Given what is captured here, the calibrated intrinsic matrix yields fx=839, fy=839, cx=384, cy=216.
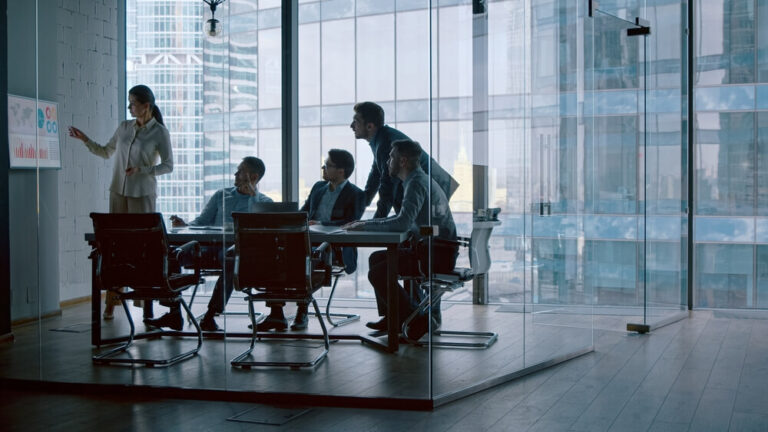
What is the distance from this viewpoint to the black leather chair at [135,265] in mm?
4695

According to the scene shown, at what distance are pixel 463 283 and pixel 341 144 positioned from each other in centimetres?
104

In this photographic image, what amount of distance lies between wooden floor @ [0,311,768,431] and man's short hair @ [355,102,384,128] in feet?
4.87

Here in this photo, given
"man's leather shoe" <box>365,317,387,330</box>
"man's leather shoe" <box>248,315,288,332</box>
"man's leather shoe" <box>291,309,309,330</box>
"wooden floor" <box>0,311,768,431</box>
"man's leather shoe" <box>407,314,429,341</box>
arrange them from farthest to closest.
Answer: "man's leather shoe" <box>291,309,309,330</box>, "man's leather shoe" <box>248,315,288,332</box>, "man's leather shoe" <box>365,317,387,330</box>, "man's leather shoe" <box>407,314,429,341</box>, "wooden floor" <box>0,311,768,431</box>

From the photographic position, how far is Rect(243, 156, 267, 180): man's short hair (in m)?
4.46

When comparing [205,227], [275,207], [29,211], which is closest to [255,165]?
[275,207]

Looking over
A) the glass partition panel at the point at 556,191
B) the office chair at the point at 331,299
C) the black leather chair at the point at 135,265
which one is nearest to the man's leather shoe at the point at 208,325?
the black leather chair at the point at 135,265

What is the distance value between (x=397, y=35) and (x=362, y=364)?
1830 mm

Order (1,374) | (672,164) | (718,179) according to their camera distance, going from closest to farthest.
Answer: (1,374) → (672,164) → (718,179)

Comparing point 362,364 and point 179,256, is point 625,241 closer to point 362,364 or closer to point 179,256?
point 362,364

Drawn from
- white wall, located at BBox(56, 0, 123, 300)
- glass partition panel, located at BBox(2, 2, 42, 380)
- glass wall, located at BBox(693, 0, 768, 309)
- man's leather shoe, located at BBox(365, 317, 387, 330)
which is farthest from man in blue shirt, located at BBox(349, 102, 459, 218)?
glass wall, located at BBox(693, 0, 768, 309)

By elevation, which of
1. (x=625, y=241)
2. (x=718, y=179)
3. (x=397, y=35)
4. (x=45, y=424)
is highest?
(x=397, y=35)

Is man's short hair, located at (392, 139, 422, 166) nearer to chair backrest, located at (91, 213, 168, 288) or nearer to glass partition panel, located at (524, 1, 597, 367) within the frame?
glass partition panel, located at (524, 1, 597, 367)

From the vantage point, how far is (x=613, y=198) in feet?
21.1

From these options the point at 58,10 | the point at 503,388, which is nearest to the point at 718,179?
the point at 503,388
